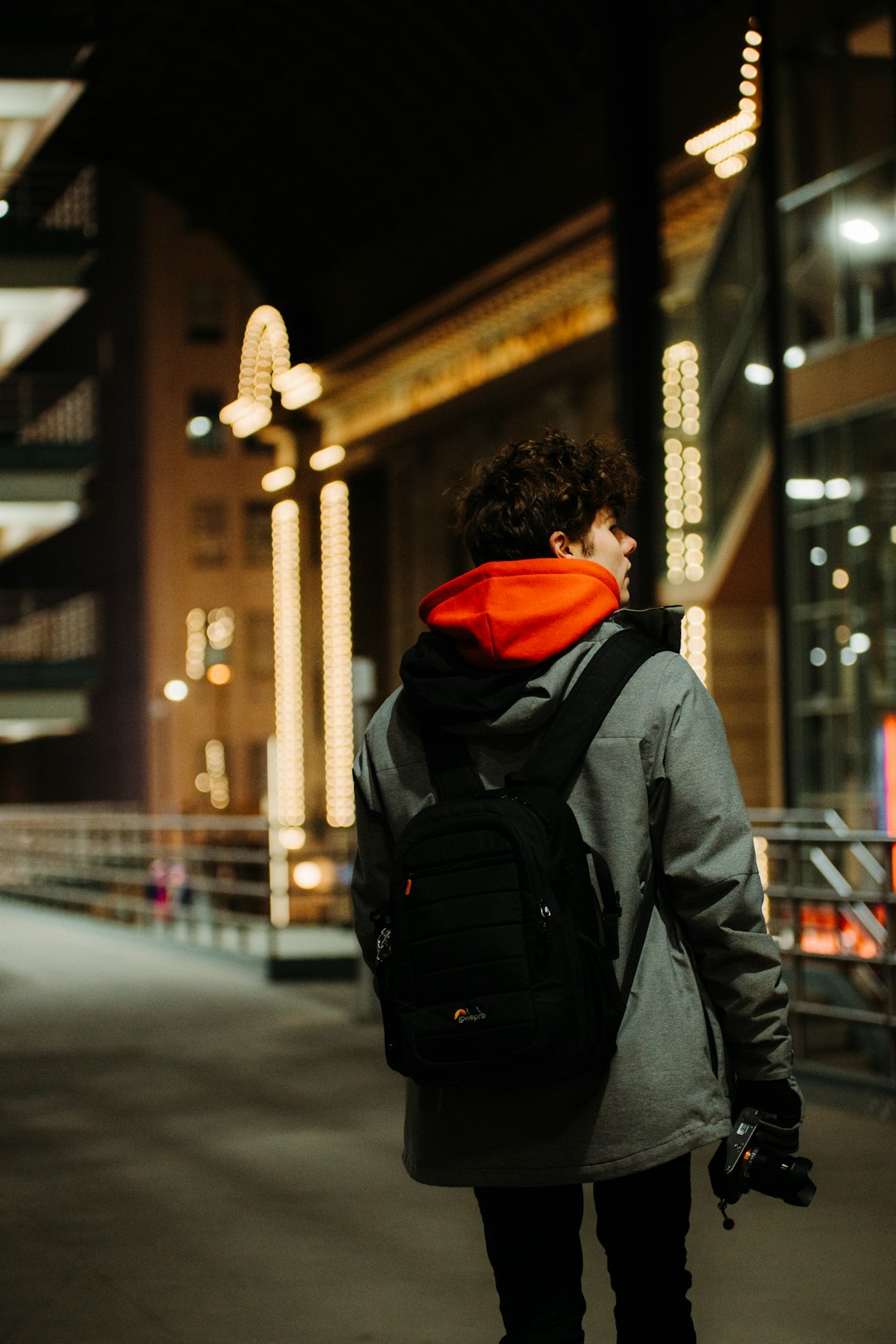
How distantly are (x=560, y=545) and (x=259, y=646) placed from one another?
175 feet

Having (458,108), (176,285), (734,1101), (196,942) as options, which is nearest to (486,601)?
(734,1101)

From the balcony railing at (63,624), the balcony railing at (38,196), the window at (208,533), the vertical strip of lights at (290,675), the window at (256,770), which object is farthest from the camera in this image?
the window at (208,533)

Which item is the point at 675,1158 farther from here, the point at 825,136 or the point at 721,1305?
the point at 825,136

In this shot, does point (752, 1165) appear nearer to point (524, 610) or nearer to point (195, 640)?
point (524, 610)

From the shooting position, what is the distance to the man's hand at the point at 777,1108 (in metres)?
2.71

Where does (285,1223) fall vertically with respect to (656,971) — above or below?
below

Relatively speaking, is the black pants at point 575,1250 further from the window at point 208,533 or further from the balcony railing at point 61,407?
the window at point 208,533

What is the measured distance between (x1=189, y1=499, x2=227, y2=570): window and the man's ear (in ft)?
173

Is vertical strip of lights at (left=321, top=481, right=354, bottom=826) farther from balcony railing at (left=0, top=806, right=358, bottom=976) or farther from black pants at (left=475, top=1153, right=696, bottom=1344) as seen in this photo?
black pants at (left=475, top=1153, right=696, bottom=1344)

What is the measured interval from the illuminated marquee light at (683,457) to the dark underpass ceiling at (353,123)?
2.96m

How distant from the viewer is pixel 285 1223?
585 centimetres

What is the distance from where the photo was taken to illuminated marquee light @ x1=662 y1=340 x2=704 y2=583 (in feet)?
60.2

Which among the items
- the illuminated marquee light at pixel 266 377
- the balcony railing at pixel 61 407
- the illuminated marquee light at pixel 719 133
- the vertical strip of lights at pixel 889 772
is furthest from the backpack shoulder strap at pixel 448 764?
the balcony railing at pixel 61 407

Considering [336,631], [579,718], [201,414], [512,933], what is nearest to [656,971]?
[512,933]
